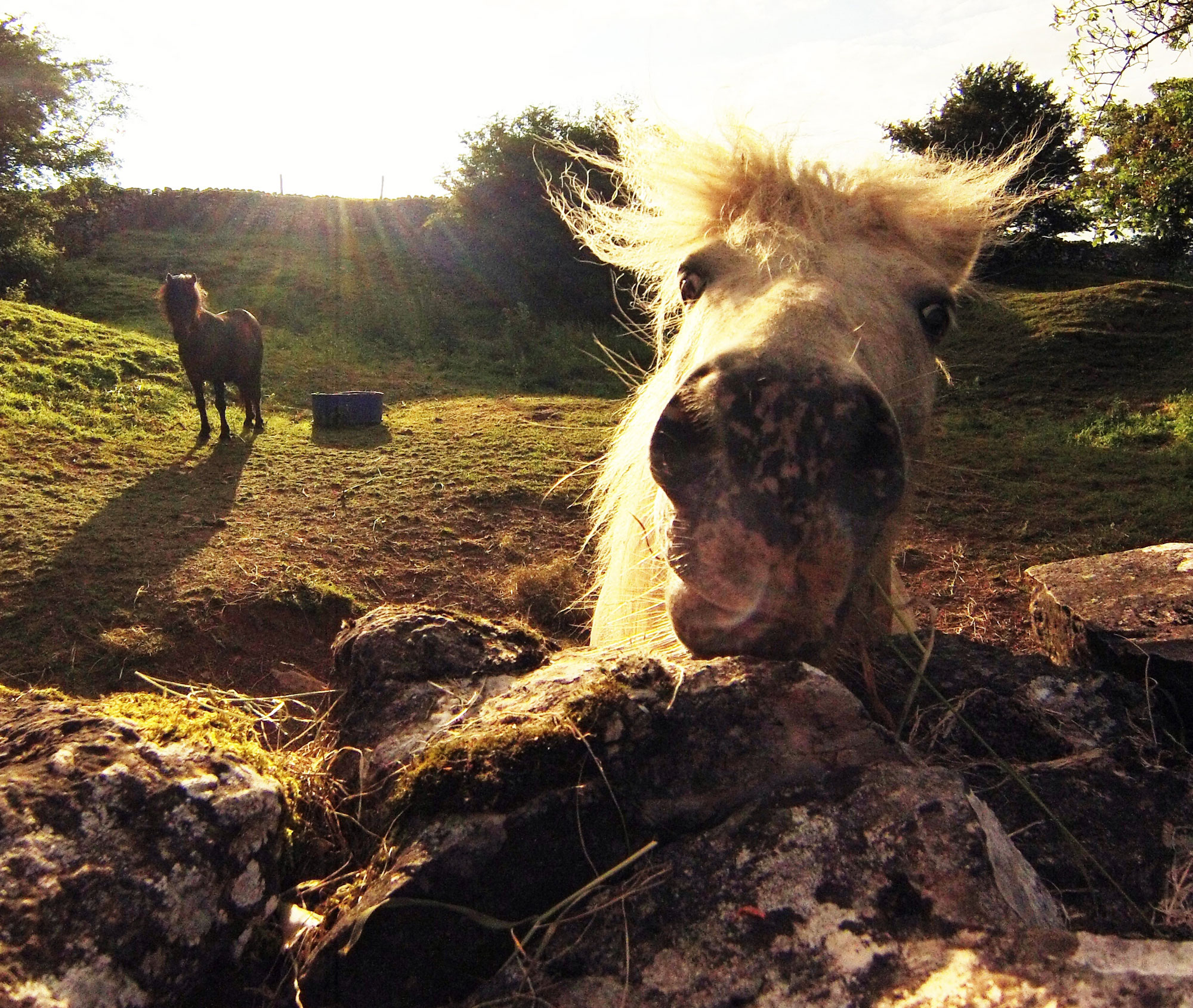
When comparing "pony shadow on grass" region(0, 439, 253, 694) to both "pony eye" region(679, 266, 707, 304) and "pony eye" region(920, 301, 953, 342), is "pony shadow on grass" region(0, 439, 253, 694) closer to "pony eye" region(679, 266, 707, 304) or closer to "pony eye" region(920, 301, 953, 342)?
"pony eye" region(679, 266, 707, 304)

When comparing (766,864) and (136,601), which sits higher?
(766,864)

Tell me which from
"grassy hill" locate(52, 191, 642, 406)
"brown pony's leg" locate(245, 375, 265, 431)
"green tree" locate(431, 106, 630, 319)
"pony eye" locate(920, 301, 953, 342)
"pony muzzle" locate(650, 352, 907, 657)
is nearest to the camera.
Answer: "pony muzzle" locate(650, 352, 907, 657)

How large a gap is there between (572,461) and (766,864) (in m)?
5.91

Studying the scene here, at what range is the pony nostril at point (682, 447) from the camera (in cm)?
146

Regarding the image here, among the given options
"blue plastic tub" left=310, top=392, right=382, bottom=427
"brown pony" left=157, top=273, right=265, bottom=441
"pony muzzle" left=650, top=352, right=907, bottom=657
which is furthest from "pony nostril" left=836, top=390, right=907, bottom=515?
"brown pony" left=157, top=273, right=265, bottom=441

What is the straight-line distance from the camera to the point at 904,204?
2432 mm

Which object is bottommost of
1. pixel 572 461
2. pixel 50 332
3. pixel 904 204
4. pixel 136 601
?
pixel 136 601

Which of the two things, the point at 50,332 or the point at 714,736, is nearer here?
the point at 714,736

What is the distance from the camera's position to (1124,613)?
7.82 feet

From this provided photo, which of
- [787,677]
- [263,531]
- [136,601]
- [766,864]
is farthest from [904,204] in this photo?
[263,531]

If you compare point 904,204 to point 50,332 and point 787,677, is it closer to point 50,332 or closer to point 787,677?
point 787,677

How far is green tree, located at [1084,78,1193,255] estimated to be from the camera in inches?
323

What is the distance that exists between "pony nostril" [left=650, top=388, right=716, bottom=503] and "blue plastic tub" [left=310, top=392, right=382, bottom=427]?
7.64 m

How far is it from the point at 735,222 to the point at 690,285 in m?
0.23
